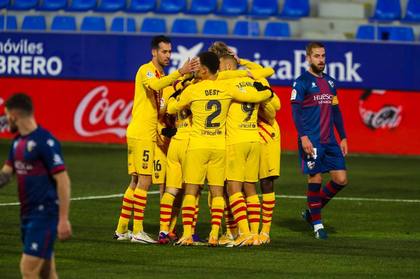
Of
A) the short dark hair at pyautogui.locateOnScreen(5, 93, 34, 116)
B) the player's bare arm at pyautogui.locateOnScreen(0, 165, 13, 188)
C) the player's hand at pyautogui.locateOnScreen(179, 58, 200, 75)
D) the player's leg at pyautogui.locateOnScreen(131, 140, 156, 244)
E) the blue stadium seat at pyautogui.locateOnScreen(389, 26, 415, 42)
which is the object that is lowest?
the player's leg at pyautogui.locateOnScreen(131, 140, 156, 244)

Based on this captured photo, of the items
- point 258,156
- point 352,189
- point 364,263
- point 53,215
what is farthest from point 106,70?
point 53,215

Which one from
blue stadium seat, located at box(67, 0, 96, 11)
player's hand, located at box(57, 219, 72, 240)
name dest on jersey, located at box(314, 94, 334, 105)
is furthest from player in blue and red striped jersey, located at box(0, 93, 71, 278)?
blue stadium seat, located at box(67, 0, 96, 11)

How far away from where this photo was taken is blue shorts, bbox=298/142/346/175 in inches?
568

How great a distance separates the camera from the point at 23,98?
29.6 ft

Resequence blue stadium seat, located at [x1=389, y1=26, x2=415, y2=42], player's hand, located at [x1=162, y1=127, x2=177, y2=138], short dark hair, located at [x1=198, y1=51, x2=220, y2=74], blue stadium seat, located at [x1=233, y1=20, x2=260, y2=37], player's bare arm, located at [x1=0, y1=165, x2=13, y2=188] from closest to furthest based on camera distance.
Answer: player's bare arm, located at [x1=0, y1=165, x2=13, y2=188] < short dark hair, located at [x1=198, y1=51, x2=220, y2=74] < player's hand, located at [x1=162, y1=127, x2=177, y2=138] < blue stadium seat, located at [x1=233, y1=20, x2=260, y2=37] < blue stadium seat, located at [x1=389, y1=26, x2=415, y2=42]

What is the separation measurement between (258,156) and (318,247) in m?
1.24

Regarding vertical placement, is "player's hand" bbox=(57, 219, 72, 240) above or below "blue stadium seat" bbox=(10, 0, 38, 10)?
below

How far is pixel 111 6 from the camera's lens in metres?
29.4

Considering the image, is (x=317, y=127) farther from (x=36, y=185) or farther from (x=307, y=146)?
(x=36, y=185)

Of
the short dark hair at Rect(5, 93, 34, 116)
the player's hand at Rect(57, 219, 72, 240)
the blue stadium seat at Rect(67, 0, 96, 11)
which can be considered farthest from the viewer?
the blue stadium seat at Rect(67, 0, 96, 11)

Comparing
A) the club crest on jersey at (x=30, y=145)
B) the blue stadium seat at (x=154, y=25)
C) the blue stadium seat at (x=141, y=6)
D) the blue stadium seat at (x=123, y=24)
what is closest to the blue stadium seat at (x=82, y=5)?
the blue stadium seat at (x=141, y=6)

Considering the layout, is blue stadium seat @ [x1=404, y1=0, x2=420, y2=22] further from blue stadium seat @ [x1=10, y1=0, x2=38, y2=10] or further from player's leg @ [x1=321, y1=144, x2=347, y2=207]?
Answer: player's leg @ [x1=321, y1=144, x2=347, y2=207]

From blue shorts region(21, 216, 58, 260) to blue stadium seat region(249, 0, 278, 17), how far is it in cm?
1989

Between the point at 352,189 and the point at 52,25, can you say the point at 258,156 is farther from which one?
the point at 52,25
